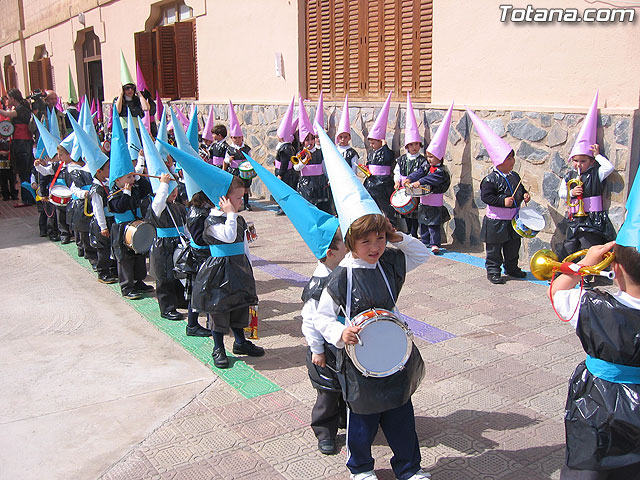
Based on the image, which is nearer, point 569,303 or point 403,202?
point 569,303

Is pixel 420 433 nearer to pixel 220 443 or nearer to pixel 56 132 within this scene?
pixel 220 443

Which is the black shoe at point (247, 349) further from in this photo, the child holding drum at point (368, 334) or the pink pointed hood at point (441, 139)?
the pink pointed hood at point (441, 139)

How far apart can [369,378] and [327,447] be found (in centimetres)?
86

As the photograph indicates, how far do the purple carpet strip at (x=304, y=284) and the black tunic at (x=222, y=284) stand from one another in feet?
4.60

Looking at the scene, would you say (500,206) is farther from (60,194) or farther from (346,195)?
(60,194)

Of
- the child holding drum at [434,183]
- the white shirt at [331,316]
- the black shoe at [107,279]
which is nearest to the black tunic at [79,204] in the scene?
the black shoe at [107,279]

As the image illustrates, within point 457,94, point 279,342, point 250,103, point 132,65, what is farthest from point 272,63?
point 279,342

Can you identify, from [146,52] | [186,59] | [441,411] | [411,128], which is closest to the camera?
[441,411]

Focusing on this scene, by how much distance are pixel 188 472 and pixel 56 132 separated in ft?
28.3

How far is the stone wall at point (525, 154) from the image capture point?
6843mm

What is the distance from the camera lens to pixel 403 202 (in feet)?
27.6

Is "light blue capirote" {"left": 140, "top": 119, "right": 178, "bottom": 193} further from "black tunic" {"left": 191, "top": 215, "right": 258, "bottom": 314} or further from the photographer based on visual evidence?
the photographer

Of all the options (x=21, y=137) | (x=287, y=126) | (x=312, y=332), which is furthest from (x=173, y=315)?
(x=21, y=137)

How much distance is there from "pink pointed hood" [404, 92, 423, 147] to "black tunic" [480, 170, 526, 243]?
5.71ft
